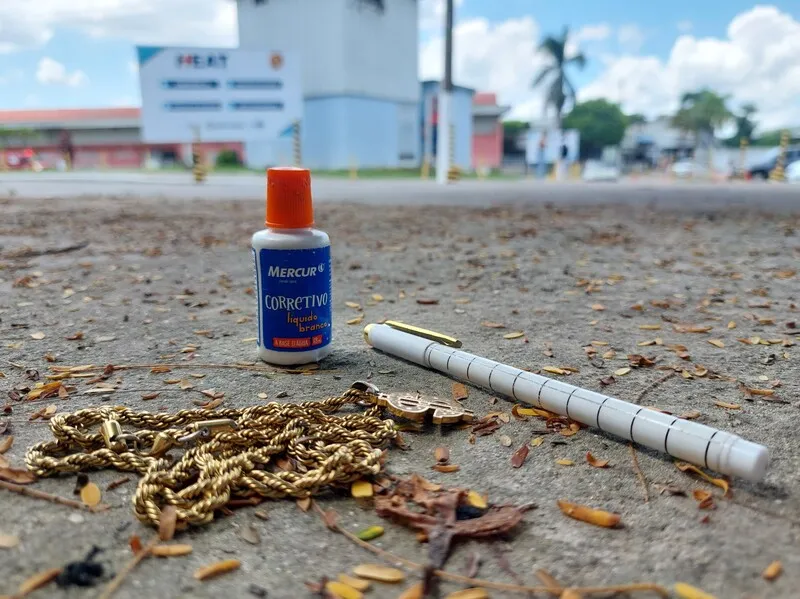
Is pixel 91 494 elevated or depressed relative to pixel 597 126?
depressed

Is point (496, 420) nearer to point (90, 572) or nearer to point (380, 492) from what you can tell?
point (380, 492)

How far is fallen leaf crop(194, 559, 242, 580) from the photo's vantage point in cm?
126

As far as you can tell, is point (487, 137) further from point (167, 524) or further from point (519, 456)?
point (167, 524)

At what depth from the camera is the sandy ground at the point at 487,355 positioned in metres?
1.32

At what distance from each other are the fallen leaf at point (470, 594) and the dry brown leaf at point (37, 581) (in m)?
0.74

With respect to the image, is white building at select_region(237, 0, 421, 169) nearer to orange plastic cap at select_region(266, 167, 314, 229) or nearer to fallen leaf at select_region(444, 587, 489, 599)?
orange plastic cap at select_region(266, 167, 314, 229)

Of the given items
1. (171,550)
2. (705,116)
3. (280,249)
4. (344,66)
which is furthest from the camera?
(705,116)

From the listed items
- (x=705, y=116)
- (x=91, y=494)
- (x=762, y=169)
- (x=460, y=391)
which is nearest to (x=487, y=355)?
(x=460, y=391)

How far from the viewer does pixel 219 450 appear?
68.4 inches

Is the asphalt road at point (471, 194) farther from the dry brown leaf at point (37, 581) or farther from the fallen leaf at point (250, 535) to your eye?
the dry brown leaf at point (37, 581)

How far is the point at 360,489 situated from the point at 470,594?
1.41 feet

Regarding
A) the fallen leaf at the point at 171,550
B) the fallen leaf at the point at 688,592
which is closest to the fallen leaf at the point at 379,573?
the fallen leaf at the point at 171,550

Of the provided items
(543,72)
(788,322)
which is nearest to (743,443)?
(788,322)

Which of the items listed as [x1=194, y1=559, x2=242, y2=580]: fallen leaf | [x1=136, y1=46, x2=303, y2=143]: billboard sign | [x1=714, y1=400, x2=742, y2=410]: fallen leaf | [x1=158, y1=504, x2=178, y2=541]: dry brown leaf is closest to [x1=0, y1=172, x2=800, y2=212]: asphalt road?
[x1=136, y1=46, x2=303, y2=143]: billboard sign
